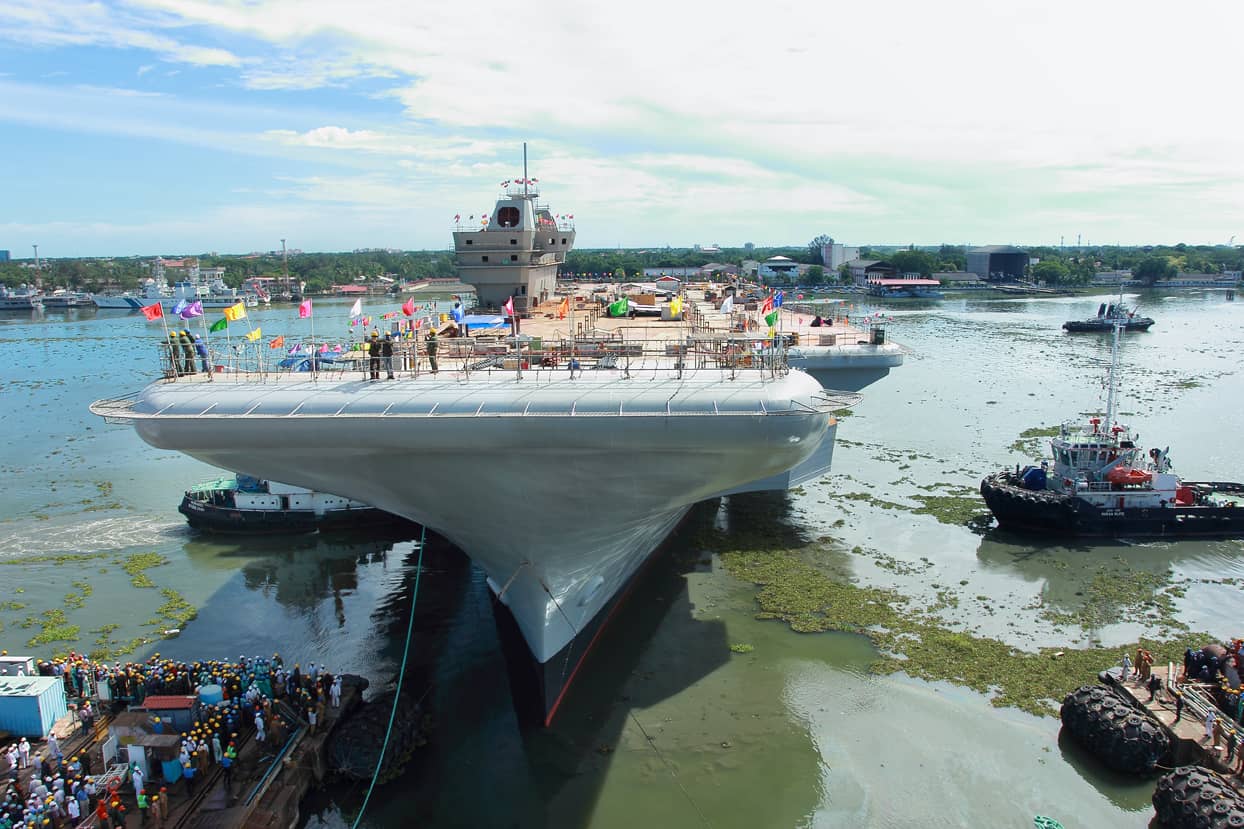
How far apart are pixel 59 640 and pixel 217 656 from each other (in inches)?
126

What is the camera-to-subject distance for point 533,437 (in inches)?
377

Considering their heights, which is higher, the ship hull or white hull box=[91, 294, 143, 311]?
white hull box=[91, 294, 143, 311]

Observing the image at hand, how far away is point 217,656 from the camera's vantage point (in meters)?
14.0

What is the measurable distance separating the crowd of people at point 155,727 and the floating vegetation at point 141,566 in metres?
5.54

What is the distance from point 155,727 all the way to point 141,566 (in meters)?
9.40

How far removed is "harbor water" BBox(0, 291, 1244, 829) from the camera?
10.4m

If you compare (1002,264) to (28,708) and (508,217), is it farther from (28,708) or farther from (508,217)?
(28,708)

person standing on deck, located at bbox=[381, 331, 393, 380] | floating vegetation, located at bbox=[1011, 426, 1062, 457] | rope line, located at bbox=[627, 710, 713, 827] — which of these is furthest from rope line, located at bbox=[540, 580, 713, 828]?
floating vegetation, located at bbox=[1011, 426, 1062, 457]

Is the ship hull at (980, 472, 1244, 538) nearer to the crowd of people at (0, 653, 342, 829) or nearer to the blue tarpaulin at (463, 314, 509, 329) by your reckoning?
the blue tarpaulin at (463, 314, 509, 329)

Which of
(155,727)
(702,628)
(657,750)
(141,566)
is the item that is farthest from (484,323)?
(141,566)

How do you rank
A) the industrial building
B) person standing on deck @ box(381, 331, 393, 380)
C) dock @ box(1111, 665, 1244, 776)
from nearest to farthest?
dock @ box(1111, 665, 1244, 776) < person standing on deck @ box(381, 331, 393, 380) < the industrial building

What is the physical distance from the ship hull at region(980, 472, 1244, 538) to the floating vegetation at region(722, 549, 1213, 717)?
4519 mm

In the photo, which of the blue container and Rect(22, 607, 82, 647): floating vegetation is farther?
Rect(22, 607, 82, 647): floating vegetation

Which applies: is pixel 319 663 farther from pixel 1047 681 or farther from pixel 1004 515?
pixel 1004 515
